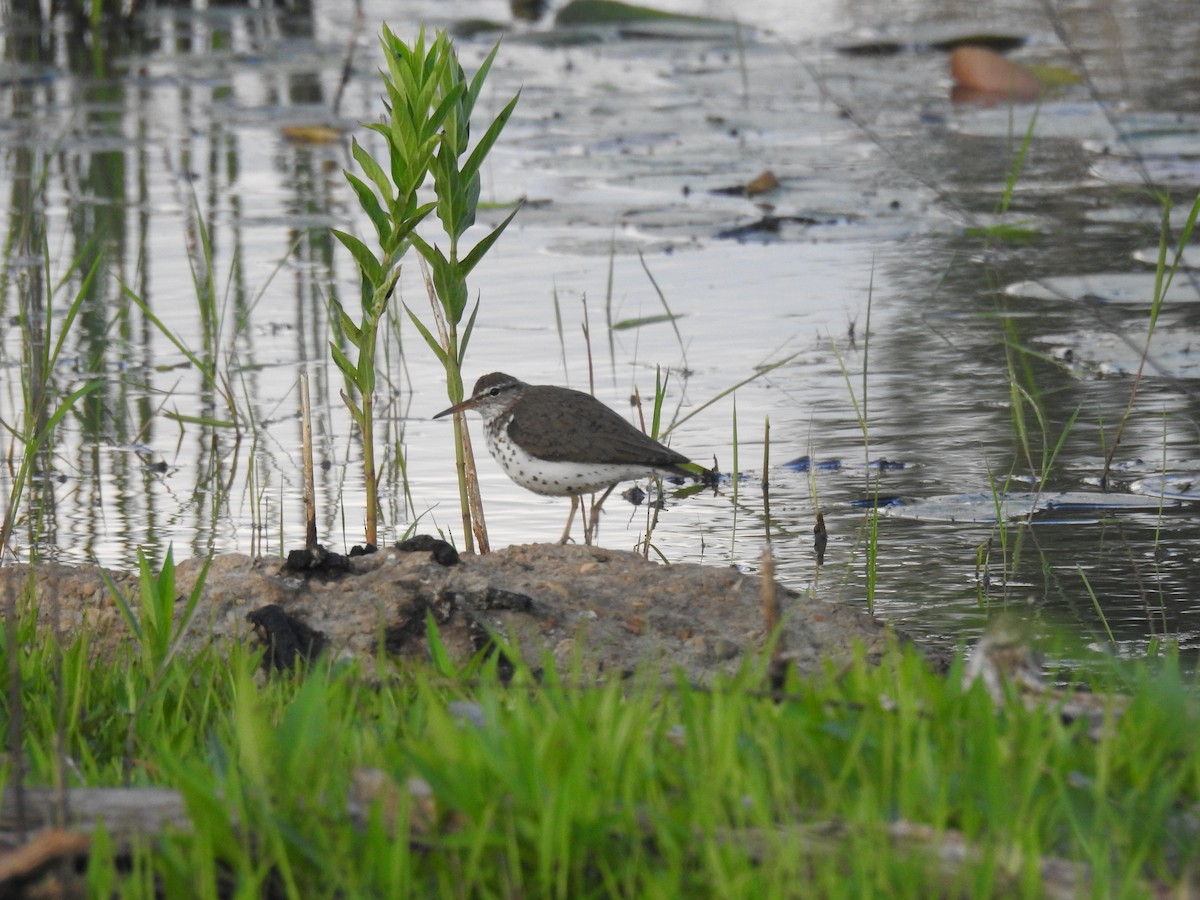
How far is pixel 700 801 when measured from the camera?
2.29 meters

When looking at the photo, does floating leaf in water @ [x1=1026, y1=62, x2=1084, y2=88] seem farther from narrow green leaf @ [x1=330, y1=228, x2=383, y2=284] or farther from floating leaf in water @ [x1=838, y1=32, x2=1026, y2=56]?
narrow green leaf @ [x1=330, y1=228, x2=383, y2=284]

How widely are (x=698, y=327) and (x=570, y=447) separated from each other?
248cm

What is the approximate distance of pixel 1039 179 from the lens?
33.3ft

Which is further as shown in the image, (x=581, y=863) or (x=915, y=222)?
(x=915, y=222)

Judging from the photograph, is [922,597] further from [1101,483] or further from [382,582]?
[382,582]

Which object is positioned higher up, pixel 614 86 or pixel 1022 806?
pixel 614 86

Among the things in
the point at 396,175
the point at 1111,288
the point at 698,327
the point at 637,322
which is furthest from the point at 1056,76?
the point at 396,175

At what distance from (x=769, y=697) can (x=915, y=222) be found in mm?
6881

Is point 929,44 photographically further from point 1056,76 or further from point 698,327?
point 698,327

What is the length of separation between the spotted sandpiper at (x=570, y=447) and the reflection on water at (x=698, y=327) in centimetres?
26

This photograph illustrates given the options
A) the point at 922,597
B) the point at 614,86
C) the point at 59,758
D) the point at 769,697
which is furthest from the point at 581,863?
the point at 614,86

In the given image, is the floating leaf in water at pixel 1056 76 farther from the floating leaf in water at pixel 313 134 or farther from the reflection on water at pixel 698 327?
the floating leaf in water at pixel 313 134

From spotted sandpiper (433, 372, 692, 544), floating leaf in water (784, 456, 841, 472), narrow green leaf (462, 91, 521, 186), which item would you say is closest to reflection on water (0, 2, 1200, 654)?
floating leaf in water (784, 456, 841, 472)

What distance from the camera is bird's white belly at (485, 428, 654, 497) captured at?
4.91 metres
